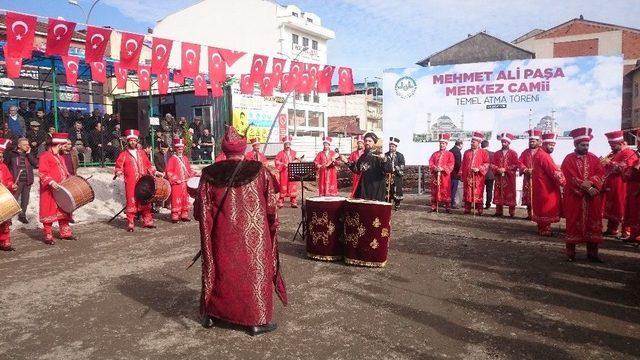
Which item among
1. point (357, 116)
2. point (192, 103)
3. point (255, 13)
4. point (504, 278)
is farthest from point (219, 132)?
point (357, 116)

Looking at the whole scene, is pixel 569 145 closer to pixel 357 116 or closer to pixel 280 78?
pixel 280 78

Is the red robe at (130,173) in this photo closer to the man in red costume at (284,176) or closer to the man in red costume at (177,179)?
the man in red costume at (177,179)

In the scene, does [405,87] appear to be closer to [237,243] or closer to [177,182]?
[177,182]

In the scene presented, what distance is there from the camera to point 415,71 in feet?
45.8

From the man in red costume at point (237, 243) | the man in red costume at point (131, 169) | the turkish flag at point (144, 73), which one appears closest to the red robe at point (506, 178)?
the man in red costume at point (131, 169)

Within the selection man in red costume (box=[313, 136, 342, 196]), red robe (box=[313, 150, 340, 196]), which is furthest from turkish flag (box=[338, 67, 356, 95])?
red robe (box=[313, 150, 340, 196])

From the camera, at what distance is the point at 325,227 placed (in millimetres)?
6508

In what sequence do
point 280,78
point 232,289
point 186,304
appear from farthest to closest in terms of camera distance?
point 280,78
point 186,304
point 232,289

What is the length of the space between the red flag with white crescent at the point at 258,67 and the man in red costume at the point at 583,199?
1101 centimetres

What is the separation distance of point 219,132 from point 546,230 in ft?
54.9

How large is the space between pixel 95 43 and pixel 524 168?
11479 millimetres

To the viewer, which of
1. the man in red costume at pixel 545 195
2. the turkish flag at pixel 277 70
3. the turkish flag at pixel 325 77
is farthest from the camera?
the turkish flag at pixel 325 77

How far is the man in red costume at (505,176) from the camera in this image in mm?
10891

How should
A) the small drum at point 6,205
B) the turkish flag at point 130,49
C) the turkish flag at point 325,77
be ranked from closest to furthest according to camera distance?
the small drum at point 6,205, the turkish flag at point 130,49, the turkish flag at point 325,77
